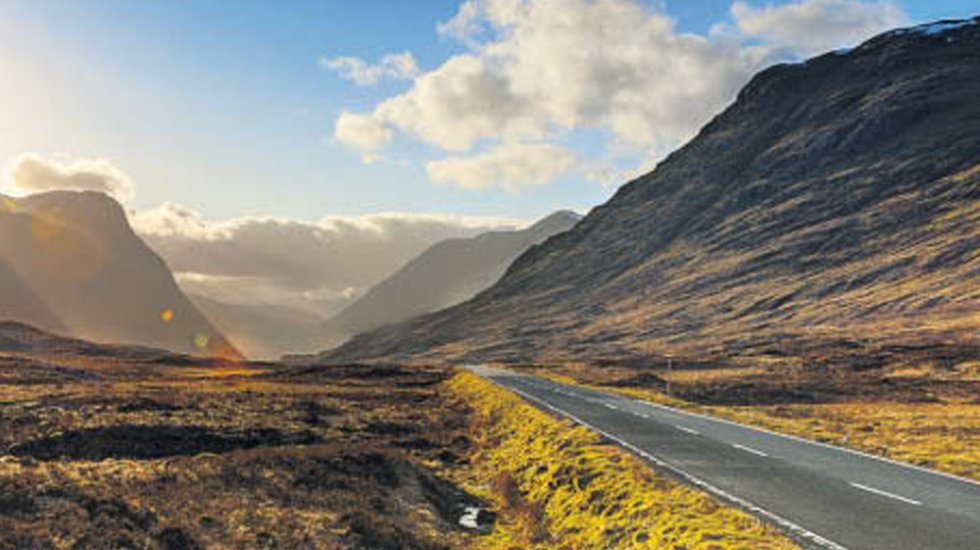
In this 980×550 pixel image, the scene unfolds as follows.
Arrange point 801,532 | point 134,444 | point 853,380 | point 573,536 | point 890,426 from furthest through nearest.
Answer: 1. point 853,380
2. point 890,426
3. point 134,444
4. point 573,536
5. point 801,532

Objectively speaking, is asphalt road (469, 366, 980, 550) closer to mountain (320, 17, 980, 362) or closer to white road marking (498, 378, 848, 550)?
white road marking (498, 378, 848, 550)

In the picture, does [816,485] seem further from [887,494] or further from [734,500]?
[734,500]

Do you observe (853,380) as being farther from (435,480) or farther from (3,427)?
(3,427)

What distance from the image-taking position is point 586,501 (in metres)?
18.3

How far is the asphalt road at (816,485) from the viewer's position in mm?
14055

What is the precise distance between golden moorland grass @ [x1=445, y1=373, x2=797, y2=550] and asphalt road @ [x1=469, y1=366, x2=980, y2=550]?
967mm

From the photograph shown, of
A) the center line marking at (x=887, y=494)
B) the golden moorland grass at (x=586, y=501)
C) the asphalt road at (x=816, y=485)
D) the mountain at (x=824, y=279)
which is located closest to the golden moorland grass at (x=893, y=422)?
the asphalt road at (x=816, y=485)

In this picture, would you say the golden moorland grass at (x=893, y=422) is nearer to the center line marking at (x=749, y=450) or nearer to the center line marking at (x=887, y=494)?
the center line marking at (x=749, y=450)

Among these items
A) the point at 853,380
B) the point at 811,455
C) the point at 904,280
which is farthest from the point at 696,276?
the point at 811,455

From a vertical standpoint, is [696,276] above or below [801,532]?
above

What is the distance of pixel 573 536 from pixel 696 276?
569 ft

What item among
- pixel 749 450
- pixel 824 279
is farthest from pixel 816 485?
pixel 824 279

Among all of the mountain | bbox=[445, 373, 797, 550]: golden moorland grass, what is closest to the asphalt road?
bbox=[445, 373, 797, 550]: golden moorland grass

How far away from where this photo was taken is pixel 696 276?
18288 cm
